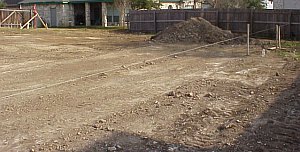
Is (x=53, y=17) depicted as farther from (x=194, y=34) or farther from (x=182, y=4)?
(x=194, y=34)

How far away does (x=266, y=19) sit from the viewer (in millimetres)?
30406

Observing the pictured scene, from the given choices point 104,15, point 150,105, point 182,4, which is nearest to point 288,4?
point 104,15

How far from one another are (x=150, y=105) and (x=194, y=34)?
17757mm

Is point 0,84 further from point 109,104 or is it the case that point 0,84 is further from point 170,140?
point 170,140

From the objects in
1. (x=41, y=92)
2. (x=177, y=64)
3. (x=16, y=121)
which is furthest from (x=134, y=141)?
(x=177, y=64)

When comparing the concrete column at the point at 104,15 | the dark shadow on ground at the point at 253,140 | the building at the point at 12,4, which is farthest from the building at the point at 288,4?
the building at the point at 12,4

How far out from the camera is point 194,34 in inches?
1049

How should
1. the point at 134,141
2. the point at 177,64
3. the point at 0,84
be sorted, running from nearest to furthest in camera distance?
the point at 134,141, the point at 0,84, the point at 177,64

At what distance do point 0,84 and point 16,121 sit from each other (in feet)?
15.1

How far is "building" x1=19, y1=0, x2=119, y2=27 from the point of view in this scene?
4825 centimetres

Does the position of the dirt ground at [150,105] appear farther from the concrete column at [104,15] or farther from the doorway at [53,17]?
the doorway at [53,17]

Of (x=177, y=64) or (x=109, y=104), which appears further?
(x=177, y=64)

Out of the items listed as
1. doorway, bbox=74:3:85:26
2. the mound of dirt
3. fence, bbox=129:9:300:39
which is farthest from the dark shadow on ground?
doorway, bbox=74:3:85:26

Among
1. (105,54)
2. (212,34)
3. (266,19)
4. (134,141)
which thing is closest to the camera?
(134,141)
